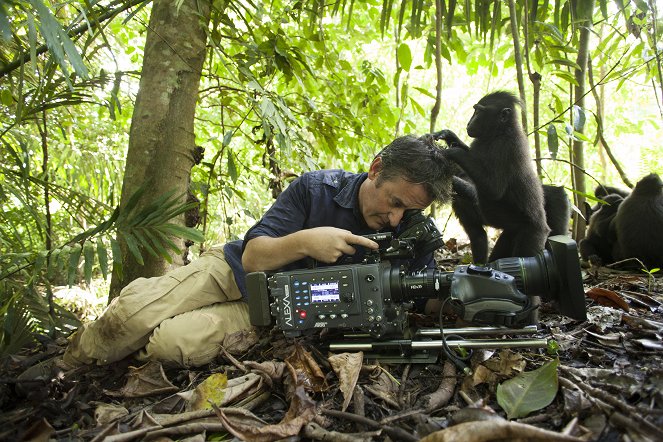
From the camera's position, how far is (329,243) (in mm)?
2014

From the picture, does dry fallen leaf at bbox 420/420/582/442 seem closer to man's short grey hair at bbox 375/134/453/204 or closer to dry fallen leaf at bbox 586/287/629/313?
man's short grey hair at bbox 375/134/453/204

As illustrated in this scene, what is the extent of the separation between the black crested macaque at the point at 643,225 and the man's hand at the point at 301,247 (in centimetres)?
284

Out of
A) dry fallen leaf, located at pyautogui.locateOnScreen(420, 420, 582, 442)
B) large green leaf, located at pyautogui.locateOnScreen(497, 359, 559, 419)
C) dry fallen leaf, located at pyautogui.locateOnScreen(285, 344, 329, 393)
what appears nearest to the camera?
dry fallen leaf, located at pyautogui.locateOnScreen(420, 420, 582, 442)

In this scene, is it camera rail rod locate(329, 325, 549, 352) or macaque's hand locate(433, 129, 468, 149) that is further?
macaque's hand locate(433, 129, 468, 149)

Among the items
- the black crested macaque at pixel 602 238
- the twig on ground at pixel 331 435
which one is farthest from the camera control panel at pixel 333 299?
the black crested macaque at pixel 602 238

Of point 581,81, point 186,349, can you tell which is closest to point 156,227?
point 186,349

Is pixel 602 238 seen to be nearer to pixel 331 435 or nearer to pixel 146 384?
pixel 331 435

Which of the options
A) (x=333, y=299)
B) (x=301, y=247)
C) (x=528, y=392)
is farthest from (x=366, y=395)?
(x=301, y=247)

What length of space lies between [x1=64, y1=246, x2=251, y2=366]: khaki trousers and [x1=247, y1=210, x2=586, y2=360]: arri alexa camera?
0.46m

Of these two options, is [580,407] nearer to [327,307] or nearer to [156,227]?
[327,307]

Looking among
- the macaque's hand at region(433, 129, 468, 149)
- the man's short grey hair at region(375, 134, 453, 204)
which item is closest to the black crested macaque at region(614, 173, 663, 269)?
the macaque's hand at region(433, 129, 468, 149)

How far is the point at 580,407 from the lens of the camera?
4.66 ft

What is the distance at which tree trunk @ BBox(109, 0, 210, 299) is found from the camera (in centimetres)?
291

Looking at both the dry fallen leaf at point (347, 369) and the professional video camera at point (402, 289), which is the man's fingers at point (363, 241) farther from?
the dry fallen leaf at point (347, 369)
